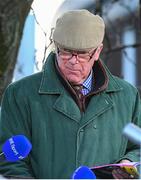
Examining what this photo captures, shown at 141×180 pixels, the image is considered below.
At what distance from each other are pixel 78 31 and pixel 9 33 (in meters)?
1.36

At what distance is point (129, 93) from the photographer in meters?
3.95

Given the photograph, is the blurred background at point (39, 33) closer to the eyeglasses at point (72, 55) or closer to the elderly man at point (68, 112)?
the elderly man at point (68, 112)

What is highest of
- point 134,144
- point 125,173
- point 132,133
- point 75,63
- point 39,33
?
point 132,133

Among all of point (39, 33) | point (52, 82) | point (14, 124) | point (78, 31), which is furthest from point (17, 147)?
point (39, 33)

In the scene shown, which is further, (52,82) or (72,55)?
(52,82)

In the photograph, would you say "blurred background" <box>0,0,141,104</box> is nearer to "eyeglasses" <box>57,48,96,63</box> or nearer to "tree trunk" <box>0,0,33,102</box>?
"tree trunk" <box>0,0,33,102</box>

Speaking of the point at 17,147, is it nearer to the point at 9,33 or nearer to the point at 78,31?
the point at 78,31

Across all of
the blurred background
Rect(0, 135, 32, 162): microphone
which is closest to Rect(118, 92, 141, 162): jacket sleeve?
Rect(0, 135, 32, 162): microphone

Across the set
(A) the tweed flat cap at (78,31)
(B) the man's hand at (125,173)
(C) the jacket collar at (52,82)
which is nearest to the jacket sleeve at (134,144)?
(C) the jacket collar at (52,82)

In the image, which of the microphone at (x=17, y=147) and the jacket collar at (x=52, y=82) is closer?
the microphone at (x=17, y=147)

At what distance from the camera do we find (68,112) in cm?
372

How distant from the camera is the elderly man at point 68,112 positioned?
12.0 ft

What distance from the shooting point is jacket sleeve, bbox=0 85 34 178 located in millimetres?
3602

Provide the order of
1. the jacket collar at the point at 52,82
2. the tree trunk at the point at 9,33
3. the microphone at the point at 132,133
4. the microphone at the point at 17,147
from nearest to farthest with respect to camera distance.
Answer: the microphone at the point at 132,133, the microphone at the point at 17,147, the jacket collar at the point at 52,82, the tree trunk at the point at 9,33
